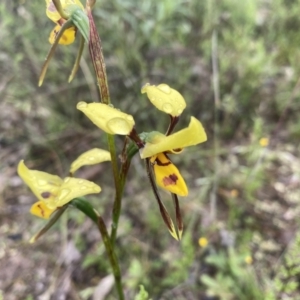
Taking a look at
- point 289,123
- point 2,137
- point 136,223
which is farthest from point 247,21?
point 2,137

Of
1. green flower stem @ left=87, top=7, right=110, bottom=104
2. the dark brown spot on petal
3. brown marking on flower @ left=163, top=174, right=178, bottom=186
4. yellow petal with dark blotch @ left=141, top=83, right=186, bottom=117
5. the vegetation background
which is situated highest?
green flower stem @ left=87, top=7, right=110, bottom=104

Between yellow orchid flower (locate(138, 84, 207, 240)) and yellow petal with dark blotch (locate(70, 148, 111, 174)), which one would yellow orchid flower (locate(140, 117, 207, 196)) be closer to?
yellow orchid flower (locate(138, 84, 207, 240))

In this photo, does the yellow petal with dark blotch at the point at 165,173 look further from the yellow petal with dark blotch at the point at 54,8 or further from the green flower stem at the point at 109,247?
the yellow petal with dark blotch at the point at 54,8

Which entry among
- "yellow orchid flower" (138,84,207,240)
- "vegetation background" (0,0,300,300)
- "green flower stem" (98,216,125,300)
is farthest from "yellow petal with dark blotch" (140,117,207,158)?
"vegetation background" (0,0,300,300)

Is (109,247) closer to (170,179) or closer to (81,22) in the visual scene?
(170,179)

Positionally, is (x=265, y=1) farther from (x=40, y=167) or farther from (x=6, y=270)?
(x=6, y=270)

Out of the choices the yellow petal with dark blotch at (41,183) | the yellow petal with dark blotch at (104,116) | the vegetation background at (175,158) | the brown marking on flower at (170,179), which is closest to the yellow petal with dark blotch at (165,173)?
the brown marking on flower at (170,179)
